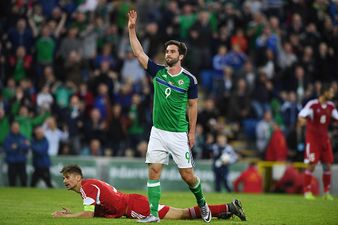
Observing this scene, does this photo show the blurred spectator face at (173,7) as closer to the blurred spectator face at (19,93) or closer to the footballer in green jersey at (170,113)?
the blurred spectator face at (19,93)

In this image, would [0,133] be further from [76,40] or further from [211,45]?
[211,45]

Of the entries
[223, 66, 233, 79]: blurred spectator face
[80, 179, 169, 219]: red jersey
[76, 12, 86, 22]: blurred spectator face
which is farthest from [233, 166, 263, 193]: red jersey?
[80, 179, 169, 219]: red jersey

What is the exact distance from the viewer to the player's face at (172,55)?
13.0 meters

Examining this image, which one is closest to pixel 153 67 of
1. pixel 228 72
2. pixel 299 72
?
pixel 228 72

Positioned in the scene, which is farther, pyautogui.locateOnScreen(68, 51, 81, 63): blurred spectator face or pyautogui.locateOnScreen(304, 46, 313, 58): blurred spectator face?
pyautogui.locateOnScreen(304, 46, 313, 58): blurred spectator face

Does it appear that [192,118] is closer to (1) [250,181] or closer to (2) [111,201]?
(2) [111,201]

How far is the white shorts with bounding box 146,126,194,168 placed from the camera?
13000 mm

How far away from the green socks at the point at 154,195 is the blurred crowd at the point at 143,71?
545 inches

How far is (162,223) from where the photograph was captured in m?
12.8

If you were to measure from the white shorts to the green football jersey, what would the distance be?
0.09 meters

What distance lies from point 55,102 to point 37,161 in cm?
247

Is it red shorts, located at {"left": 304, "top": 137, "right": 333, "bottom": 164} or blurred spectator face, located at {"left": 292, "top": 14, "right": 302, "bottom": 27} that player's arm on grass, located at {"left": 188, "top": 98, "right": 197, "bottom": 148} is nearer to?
red shorts, located at {"left": 304, "top": 137, "right": 333, "bottom": 164}

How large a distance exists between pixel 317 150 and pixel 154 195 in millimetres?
9185

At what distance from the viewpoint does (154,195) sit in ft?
42.2
